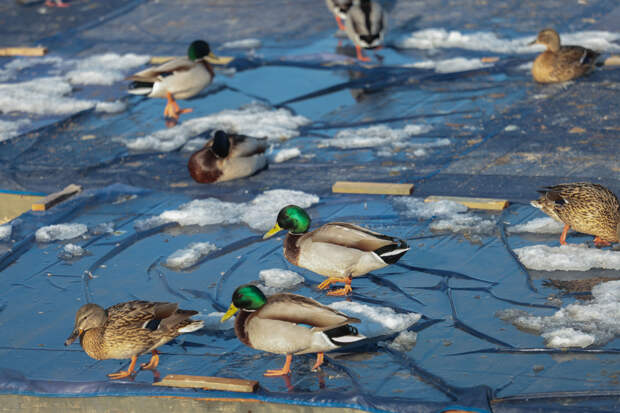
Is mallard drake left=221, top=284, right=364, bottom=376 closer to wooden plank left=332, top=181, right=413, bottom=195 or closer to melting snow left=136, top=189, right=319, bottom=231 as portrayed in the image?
melting snow left=136, top=189, right=319, bottom=231

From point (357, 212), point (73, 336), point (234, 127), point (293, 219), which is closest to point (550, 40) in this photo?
point (234, 127)

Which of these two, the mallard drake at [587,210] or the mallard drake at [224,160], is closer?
the mallard drake at [587,210]

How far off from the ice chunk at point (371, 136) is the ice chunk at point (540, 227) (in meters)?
2.07

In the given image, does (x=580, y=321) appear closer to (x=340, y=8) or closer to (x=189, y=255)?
(x=189, y=255)

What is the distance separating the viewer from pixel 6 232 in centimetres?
700

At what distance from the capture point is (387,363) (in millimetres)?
4762

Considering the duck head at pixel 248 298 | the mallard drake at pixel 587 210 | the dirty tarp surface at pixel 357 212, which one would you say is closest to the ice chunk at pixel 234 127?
the dirty tarp surface at pixel 357 212

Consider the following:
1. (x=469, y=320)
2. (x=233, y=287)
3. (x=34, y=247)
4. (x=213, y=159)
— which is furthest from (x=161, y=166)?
(x=469, y=320)

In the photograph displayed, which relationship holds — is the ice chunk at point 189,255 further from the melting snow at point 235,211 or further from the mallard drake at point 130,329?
the mallard drake at point 130,329

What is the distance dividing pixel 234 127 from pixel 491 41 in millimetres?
4167

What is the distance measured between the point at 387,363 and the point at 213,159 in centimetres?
350

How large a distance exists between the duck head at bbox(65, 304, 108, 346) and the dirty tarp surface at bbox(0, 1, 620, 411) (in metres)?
0.20

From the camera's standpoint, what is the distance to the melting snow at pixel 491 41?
438 inches

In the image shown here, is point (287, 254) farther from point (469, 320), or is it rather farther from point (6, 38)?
point (6, 38)
